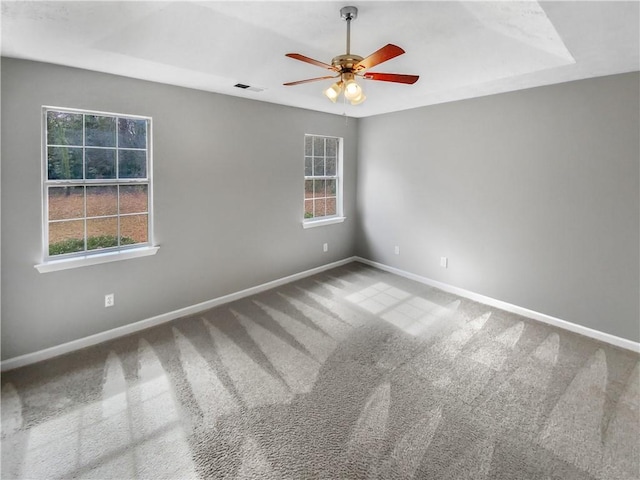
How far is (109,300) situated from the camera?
10.7 feet

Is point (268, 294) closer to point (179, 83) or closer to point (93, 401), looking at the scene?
point (93, 401)

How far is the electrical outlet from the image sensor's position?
10.7 ft

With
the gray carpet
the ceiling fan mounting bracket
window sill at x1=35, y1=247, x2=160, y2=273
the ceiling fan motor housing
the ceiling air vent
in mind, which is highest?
the ceiling air vent

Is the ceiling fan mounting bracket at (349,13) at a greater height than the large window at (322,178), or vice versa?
the ceiling fan mounting bracket at (349,13)

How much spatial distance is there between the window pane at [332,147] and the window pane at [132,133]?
109 inches

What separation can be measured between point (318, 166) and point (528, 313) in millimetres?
3410

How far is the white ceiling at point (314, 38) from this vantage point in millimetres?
2086

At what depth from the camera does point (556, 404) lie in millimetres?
2443

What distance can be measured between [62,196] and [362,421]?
10.2ft

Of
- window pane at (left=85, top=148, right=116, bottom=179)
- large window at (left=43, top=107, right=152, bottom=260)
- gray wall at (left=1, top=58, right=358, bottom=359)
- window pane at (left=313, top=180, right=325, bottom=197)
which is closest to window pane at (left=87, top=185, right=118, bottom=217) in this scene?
large window at (left=43, top=107, right=152, bottom=260)

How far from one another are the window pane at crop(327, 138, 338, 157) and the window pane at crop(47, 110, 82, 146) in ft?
10.8

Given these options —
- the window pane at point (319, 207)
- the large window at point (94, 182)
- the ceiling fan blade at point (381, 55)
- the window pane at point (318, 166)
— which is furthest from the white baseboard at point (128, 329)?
the ceiling fan blade at point (381, 55)

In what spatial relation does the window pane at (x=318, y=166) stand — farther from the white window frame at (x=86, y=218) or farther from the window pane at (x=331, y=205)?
the white window frame at (x=86, y=218)

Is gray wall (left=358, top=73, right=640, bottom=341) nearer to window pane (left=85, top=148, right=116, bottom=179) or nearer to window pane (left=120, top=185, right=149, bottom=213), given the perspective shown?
window pane (left=120, top=185, right=149, bottom=213)
